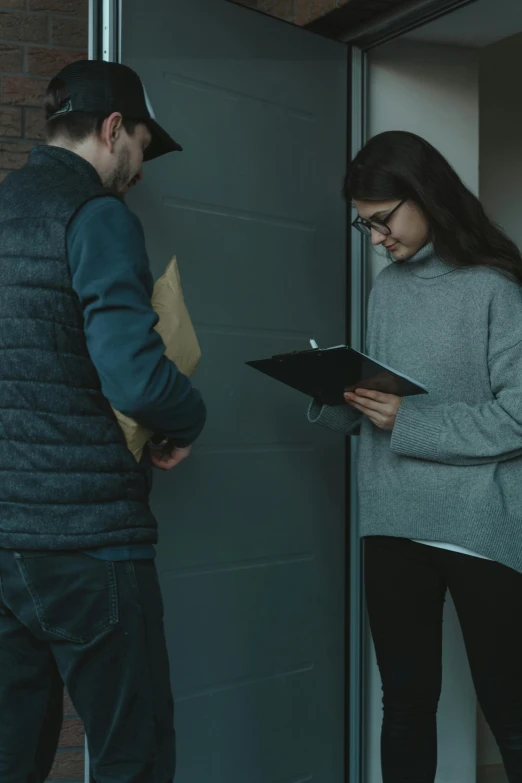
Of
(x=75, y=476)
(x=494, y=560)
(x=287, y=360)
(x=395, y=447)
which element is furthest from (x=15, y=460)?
(x=494, y=560)

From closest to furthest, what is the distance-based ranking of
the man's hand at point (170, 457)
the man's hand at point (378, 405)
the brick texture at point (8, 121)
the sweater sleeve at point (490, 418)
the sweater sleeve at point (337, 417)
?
the man's hand at point (170, 457), the sweater sleeve at point (490, 418), the man's hand at point (378, 405), the sweater sleeve at point (337, 417), the brick texture at point (8, 121)

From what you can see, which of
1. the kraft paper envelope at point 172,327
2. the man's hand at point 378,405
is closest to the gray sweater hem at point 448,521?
the man's hand at point 378,405

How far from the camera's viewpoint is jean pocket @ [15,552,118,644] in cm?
144

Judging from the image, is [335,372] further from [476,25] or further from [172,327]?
[476,25]

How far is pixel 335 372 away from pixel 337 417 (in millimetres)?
297

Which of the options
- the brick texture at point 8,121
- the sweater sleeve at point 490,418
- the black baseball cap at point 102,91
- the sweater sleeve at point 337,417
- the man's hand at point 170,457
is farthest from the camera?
the brick texture at point 8,121

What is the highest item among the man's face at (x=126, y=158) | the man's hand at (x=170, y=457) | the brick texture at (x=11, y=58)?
the brick texture at (x=11, y=58)

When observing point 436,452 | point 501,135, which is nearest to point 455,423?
point 436,452

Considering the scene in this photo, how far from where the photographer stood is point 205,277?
2.24m

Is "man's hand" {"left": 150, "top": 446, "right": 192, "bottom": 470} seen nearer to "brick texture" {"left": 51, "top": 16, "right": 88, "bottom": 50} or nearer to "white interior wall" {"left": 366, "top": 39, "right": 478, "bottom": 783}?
"white interior wall" {"left": 366, "top": 39, "right": 478, "bottom": 783}

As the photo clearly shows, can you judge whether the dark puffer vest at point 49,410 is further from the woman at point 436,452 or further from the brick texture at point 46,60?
the brick texture at point 46,60

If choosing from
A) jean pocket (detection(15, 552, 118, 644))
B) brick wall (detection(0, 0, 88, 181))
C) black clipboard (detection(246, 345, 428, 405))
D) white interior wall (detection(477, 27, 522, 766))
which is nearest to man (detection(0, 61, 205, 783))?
jean pocket (detection(15, 552, 118, 644))

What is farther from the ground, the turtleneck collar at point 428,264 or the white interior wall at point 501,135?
the white interior wall at point 501,135

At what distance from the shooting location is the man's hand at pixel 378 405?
1930mm
